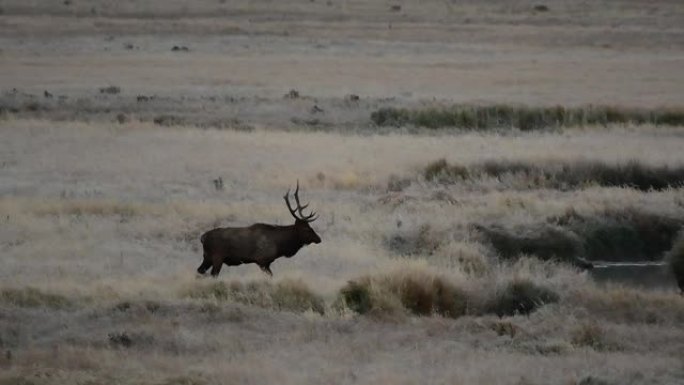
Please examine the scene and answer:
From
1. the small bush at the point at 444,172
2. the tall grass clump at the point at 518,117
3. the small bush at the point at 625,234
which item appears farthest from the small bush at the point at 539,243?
the tall grass clump at the point at 518,117

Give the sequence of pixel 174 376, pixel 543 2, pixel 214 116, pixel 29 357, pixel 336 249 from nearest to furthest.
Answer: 1. pixel 174 376
2. pixel 29 357
3. pixel 336 249
4. pixel 214 116
5. pixel 543 2

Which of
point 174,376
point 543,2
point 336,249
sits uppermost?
point 174,376

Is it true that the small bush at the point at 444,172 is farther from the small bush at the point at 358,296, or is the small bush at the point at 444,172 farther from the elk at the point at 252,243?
the small bush at the point at 358,296

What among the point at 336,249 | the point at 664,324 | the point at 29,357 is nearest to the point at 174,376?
the point at 29,357

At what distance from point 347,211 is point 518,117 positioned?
12.9 m

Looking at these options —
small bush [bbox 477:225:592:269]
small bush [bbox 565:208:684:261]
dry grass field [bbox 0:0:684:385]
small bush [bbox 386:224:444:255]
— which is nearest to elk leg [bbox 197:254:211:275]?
dry grass field [bbox 0:0:684:385]

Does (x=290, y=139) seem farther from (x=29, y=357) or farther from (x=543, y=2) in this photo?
(x=543, y=2)

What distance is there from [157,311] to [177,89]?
25.4m

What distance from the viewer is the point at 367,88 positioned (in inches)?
1633

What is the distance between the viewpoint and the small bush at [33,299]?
15.8 metres

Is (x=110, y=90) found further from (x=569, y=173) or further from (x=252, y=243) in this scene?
(x=252, y=243)

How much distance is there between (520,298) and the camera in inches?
666

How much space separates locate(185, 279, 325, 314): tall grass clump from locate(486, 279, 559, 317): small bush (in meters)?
1.98

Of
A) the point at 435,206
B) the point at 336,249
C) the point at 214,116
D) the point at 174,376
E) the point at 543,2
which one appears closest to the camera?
the point at 174,376
